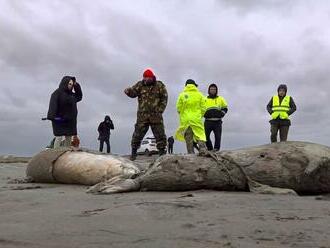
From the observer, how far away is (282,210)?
4516mm

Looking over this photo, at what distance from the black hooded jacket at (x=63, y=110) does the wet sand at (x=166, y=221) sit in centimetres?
442

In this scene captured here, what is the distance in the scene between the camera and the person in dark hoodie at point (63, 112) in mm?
9945

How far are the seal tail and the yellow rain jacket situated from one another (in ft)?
14.9

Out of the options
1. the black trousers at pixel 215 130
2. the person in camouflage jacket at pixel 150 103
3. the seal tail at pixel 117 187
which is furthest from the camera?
the black trousers at pixel 215 130

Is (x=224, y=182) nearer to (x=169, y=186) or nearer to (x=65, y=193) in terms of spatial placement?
(x=169, y=186)

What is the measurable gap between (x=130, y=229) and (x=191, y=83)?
24.6ft

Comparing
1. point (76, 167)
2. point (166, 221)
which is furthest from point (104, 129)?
point (166, 221)

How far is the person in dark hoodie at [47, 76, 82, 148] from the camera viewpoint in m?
9.95

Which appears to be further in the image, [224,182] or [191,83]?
[191,83]

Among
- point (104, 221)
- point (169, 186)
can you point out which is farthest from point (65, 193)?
point (104, 221)

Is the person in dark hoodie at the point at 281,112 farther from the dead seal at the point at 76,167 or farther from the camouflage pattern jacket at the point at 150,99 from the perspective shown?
the dead seal at the point at 76,167

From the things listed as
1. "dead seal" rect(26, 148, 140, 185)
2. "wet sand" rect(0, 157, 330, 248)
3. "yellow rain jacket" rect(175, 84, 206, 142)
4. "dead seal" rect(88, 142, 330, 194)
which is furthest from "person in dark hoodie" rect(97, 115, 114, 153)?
"wet sand" rect(0, 157, 330, 248)

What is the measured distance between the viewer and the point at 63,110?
33.2 ft

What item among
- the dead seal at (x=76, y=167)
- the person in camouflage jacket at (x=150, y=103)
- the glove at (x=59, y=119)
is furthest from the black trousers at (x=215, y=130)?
the dead seal at (x=76, y=167)
